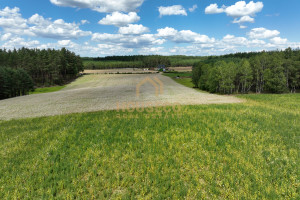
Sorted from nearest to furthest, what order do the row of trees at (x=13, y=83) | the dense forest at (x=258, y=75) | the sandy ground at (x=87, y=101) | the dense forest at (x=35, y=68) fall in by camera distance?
1. the sandy ground at (x=87, y=101)
2. the row of trees at (x=13, y=83)
3. the dense forest at (x=35, y=68)
4. the dense forest at (x=258, y=75)

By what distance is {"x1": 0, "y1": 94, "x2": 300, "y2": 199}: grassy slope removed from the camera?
25.6 feet

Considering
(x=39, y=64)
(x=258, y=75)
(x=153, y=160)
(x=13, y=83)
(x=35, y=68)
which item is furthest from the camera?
(x=39, y=64)

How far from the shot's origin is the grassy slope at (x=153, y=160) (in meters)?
7.82

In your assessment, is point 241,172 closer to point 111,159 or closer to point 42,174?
point 111,159

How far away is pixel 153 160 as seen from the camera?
33.0 feet

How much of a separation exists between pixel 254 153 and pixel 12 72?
8269 centimetres

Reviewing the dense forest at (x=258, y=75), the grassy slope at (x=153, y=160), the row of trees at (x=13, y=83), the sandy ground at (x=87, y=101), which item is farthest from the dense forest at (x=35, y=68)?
the dense forest at (x=258, y=75)

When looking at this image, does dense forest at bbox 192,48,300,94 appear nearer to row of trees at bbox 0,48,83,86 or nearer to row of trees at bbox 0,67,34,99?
row of trees at bbox 0,67,34,99

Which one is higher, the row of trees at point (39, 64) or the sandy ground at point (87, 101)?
the row of trees at point (39, 64)

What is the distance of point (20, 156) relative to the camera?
10.8 meters

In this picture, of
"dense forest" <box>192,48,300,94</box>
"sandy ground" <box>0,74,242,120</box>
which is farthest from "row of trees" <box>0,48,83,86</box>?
"dense forest" <box>192,48,300,94</box>

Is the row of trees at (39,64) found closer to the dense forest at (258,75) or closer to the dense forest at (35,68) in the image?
the dense forest at (35,68)

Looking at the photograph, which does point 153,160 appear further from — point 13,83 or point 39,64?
point 39,64

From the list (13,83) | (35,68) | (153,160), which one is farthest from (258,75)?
(35,68)
